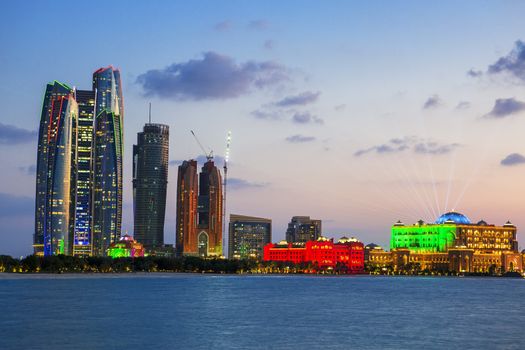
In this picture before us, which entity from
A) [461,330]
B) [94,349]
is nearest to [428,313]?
[461,330]

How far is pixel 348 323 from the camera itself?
89875 millimetres

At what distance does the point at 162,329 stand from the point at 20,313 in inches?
1017

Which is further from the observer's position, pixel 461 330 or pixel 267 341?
pixel 461 330

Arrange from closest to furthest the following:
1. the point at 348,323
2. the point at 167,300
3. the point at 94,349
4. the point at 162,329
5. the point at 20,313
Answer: the point at 94,349 < the point at 162,329 < the point at 348,323 < the point at 20,313 < the point at 167,300

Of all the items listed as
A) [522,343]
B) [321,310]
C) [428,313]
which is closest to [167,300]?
[321,310]

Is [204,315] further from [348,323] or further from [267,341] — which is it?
[267,341]

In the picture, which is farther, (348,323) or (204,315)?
(204,315)

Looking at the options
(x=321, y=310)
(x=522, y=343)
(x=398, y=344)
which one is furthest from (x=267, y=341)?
(x=321, y=310)

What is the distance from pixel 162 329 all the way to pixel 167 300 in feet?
164

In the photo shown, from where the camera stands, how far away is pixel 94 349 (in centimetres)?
6400

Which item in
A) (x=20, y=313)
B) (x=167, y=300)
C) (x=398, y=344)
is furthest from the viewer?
(x=167, y=300)

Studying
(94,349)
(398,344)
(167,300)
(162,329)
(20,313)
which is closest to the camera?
(94,349)

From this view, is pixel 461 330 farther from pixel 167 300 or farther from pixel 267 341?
pixel 167 300

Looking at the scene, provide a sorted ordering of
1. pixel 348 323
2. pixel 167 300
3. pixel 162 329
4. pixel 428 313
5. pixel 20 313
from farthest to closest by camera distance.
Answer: pixel 167 300 → pixel 428 313 → pixel 20 313 → pixel 348 323 → pixel 162 329
